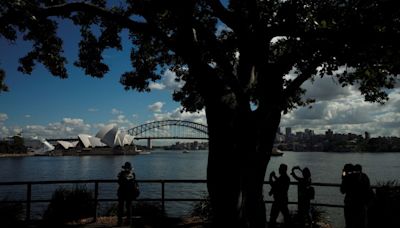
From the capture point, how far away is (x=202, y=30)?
9469mm

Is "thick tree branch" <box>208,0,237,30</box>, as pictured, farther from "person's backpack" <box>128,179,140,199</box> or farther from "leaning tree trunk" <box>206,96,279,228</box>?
"person's backpack" <box>128,179,140,199</box>

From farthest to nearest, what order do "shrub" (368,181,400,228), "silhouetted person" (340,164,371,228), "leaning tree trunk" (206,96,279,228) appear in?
"shrub" (368,181,400,228), "silhouetted person" (340,164,371,228), "leaning tree trunk" (206,96,279,228)

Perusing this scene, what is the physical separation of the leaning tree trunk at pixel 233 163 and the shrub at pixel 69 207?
491 cm

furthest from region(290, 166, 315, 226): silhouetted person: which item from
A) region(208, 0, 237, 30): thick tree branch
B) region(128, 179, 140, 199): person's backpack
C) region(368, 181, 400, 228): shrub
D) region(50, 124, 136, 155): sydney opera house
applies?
region(50, 124, 136, 155): sydney opera house

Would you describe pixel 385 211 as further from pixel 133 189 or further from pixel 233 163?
pixel 133 189

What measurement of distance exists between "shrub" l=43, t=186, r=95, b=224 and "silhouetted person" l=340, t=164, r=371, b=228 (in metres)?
6.36

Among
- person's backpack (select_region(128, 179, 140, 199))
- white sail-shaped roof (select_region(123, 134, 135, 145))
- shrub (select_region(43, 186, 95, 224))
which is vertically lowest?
shrub (select_region(43, 186, 95, 224))

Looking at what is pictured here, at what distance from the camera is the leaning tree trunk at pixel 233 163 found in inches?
309

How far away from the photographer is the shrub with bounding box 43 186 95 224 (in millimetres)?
11406

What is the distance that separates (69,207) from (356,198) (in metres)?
7.14

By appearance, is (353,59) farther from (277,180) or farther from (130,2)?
(130,2)

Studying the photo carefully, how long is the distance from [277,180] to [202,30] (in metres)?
3.72

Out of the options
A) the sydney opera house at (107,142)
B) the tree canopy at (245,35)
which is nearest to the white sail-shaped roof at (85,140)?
the sydney opera house at (107,142)

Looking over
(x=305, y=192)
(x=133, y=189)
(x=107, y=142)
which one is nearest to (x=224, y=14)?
(x=305, y=192)
